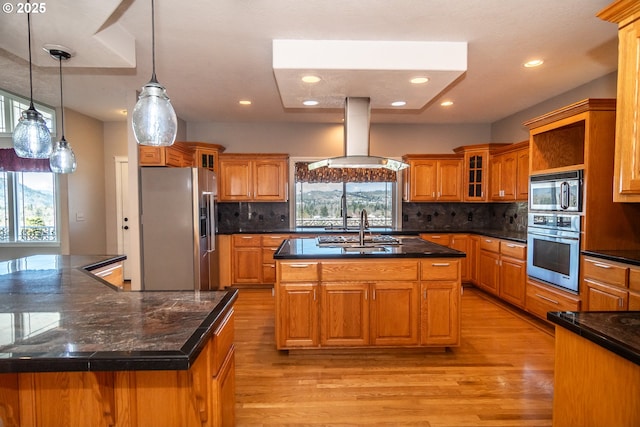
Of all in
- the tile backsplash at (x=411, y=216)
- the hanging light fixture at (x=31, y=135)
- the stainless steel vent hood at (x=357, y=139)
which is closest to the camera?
the hanging light fixture at (x=31, y=135)

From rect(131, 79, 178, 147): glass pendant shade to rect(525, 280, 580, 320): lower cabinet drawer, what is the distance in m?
3.61

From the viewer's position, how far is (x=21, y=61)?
3.02 meters

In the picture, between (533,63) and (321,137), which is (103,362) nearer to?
(533,63)

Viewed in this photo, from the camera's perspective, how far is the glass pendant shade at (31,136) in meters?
1.96

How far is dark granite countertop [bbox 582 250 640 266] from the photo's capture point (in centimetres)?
243

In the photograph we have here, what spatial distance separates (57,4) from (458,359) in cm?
365

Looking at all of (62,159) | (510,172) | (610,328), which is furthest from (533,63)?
(62,159)

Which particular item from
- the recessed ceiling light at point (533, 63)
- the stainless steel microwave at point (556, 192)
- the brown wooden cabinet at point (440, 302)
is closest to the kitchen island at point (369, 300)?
the brown wooden cabinet at point (440, 302)

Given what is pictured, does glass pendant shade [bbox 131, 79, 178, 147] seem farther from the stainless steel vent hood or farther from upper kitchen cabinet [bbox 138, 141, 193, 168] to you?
upper kitchen cabinet [bbox 138, 141, 193, 168]

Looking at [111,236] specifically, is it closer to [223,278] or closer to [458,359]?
[223,278]

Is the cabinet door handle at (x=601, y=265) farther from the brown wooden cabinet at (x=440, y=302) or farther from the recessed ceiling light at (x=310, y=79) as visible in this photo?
the recessed ceiling light at (x=310, y=79)

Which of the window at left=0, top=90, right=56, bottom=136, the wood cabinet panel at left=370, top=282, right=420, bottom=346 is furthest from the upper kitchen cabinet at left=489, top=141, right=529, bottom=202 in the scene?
the window at left=0, top=90, right=56, bottom=136

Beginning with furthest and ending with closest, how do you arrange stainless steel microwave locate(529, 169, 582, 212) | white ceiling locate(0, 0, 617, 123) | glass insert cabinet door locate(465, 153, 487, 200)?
glass insert cabinet door locate(465, 153, 487, 200)
stainless steel microwave locate(529, 169, 582, 212)
white ceiling locate(0, 0, 617, 123)

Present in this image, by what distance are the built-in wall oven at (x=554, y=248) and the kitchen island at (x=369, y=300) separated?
1.19 meters
